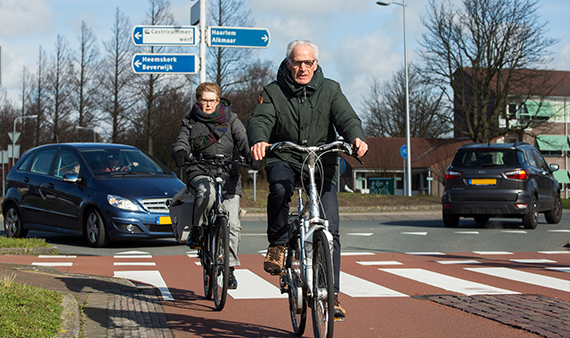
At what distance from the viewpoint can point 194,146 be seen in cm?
620

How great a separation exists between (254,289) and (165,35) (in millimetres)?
9047

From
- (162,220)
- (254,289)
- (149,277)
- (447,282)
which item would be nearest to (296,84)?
(254,289)

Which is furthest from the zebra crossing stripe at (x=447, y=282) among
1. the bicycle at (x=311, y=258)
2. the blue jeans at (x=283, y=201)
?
the bicycle at (x=311, y=258)

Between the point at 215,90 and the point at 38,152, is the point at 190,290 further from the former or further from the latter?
the point at 38,152

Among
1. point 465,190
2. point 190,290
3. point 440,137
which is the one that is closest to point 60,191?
point 190,290

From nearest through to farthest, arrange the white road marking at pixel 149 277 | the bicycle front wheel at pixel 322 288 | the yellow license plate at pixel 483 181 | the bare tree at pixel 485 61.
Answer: the bicycle front wheel at pixel 322 288 < the white road marking at pixel 149 277 < the yellow license plate at pixel 483 181 < the bare tree at pixel 485 61

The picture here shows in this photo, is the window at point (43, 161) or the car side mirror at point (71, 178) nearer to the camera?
the car side mirror at point (71, 178)

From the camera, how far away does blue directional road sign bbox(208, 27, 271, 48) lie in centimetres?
1430

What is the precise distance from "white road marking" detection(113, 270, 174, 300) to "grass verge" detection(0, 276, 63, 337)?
4.82ft

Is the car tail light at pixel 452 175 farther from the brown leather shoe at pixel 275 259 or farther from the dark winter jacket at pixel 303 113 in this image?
the brown leather shoe at pixel 275 259

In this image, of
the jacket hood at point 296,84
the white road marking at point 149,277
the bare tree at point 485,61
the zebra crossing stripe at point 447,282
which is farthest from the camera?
the bare tree at point 485,61

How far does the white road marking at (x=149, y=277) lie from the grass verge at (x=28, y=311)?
1469 mm

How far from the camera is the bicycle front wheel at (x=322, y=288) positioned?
11.6 ft

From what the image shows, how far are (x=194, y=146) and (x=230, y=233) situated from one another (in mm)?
978
